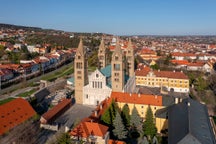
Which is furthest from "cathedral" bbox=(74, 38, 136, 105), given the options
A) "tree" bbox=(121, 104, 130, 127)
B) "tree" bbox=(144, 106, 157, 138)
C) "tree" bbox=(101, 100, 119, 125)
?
"tree" bbox=(144, 106, 157, 138)

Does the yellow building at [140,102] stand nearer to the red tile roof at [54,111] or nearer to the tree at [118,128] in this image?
the tree at [118,128]

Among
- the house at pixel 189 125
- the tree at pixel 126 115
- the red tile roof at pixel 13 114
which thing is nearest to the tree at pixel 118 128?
the tree at pixel 126 115

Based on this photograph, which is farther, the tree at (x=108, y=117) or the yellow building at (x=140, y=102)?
the yellow building at (x=140, y=102)

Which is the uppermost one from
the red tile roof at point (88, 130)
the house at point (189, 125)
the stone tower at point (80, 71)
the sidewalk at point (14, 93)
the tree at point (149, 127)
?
the stone tower at point (80, 71)

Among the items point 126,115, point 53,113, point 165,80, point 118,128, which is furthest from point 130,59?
point 118,128

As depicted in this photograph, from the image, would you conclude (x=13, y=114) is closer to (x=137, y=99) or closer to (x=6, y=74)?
(x=137, y=99)

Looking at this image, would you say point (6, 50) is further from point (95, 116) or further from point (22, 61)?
point (95, 116)

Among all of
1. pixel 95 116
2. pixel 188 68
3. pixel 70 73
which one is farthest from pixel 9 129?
pixel 188 68

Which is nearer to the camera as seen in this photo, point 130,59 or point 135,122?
point 135,122
